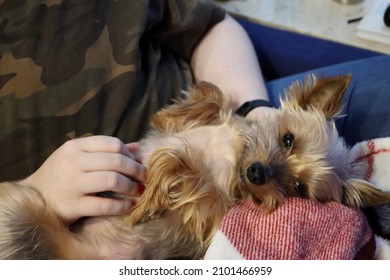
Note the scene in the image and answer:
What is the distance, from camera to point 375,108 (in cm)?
127

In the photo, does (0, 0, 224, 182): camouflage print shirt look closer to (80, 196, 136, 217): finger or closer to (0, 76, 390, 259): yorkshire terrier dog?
(0, 76, 390, 259): yorkshire terrier dog

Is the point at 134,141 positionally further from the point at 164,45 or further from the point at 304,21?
the point at 304,21

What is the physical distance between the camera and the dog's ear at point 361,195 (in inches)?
41.6

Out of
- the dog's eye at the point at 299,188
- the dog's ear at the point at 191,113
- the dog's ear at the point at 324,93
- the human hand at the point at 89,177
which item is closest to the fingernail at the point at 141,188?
the human hand at the point at 89,177

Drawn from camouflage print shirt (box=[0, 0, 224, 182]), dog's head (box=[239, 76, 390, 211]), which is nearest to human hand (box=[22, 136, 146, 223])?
camouflage print shirt (box=[0, 0, 224, 182])

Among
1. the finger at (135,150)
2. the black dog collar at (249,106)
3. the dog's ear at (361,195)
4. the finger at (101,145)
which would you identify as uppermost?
the finger at (101,145)

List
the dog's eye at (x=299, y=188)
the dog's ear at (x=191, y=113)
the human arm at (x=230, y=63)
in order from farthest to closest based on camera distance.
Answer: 1. the human arm at (x=230, y=63)
2. the dog's ear at (x=191, y=113)
3. the dog's eye at (x=299, y=188)

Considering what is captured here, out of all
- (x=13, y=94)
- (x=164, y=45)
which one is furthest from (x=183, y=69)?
(x=13, y=94)

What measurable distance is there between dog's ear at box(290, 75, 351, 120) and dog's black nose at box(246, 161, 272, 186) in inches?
10.0

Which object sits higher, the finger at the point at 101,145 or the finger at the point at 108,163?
the finger at the point at 101,145

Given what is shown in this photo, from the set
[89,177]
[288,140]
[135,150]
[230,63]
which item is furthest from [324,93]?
[89,177]

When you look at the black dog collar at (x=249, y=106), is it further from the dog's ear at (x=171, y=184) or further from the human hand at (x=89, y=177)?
the human hand at (x=89, y=177)

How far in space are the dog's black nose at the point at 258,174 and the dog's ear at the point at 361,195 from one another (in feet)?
0.68

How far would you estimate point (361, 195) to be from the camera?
42.2 inches
